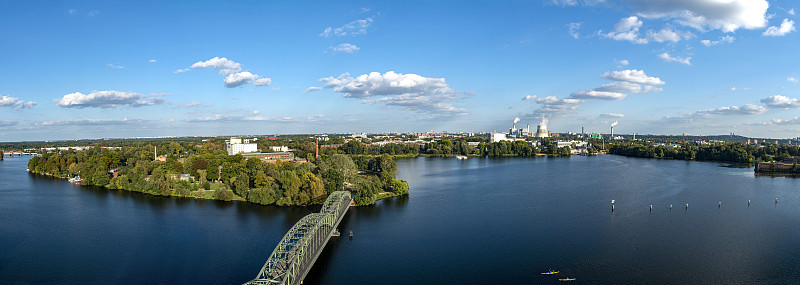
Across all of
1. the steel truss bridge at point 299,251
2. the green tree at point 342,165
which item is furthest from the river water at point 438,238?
the green tree at point 342,165

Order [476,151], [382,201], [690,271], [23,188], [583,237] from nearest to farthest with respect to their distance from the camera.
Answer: [690,271]
[583,237]
[382,201]
[23,188]
[476,151]

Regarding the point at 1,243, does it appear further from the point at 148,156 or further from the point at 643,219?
the point at 148,156

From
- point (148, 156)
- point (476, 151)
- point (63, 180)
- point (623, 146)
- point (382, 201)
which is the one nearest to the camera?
point (382, 201)

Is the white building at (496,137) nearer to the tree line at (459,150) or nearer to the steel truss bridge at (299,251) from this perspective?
the tree line at (459,150)

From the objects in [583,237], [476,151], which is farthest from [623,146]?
[583,237]

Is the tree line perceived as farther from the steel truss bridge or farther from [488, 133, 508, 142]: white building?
the steel truss bridge

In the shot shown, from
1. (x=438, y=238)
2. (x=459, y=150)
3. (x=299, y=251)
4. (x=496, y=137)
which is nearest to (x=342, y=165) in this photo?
(x=438, y=238)
